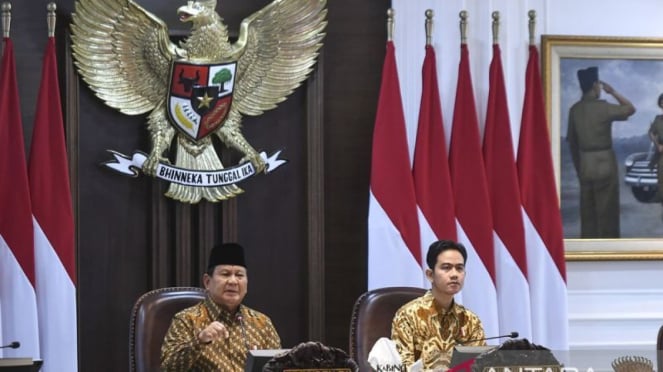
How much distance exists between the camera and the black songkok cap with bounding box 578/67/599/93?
5660 mm

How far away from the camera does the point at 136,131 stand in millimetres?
5230

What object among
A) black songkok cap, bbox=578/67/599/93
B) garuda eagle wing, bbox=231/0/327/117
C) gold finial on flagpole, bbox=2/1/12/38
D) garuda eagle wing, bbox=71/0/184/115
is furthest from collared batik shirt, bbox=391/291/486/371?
gold finial on flagpole, bbox=2/1/12/38

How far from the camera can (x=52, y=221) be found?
495 centimetres

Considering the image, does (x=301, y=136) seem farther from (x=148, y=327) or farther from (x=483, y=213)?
(x=148, y=327)

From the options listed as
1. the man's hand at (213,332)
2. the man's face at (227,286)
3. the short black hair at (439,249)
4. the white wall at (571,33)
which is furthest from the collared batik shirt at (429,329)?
the white wall at (571,33)

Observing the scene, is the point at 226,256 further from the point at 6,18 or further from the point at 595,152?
the point at 595,152

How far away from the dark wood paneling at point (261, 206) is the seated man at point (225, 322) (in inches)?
45.9

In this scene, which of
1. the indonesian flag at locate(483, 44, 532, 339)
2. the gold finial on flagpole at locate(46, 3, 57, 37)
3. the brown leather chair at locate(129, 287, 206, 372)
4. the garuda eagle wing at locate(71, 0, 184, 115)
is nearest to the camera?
the brown leather chair at locate(129, 287, 206, 372)

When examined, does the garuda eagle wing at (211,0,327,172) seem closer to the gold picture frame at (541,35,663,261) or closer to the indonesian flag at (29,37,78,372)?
the indonesian flag at (29,37,78,372)

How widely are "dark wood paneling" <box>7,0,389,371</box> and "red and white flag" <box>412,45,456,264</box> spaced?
0.30 meters

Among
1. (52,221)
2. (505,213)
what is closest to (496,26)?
(505,213)

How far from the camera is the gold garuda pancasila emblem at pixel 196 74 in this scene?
509 cm

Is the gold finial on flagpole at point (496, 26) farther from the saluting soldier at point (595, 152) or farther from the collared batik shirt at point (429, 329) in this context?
the collared batik shirt at point (429, 329)

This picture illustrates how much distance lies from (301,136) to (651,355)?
10.3ft
